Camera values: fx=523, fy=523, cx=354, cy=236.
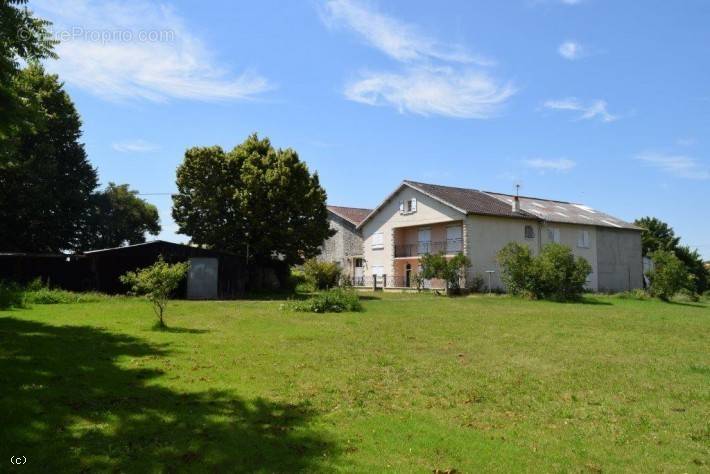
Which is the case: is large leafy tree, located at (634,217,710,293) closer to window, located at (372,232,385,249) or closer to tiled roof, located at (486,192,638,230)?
tiled roof, located at (486,192,638,230)

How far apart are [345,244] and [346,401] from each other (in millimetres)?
41015

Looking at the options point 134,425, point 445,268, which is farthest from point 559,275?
point 134,425

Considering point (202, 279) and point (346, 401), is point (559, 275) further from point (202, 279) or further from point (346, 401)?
point (346, 401)

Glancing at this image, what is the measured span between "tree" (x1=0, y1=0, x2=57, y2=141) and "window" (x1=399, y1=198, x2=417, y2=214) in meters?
30.2

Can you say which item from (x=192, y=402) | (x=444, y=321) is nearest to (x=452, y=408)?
(x=192, y=402)

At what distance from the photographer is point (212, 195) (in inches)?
1240

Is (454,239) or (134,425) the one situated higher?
(454,239)

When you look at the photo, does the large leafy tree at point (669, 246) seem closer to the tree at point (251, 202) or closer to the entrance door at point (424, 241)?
the entrance door at point (424, 241)

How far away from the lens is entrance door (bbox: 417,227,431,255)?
3878 centimetres

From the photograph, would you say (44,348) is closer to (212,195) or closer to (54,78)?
(212,195)

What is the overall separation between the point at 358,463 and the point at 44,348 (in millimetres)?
7466

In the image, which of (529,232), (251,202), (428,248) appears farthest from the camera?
(428,248)

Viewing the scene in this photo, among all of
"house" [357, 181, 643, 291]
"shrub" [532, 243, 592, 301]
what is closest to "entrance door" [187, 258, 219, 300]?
"house" [357, 181, 643, 291]

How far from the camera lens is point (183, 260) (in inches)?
1064
